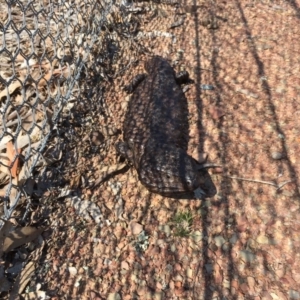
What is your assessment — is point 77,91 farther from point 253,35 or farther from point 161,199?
point 253,35

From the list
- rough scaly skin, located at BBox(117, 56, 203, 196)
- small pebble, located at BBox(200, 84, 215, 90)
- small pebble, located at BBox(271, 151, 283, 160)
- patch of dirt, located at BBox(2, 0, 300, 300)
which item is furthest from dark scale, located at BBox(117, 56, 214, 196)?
small pebble, located at BBox(271, 151, 283, 160)

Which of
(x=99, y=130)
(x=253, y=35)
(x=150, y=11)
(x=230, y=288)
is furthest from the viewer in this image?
(x=150, y=11)

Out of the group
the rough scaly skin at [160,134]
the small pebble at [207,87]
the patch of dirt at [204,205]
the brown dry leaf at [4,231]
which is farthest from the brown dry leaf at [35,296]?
the small pebble at [207,87]

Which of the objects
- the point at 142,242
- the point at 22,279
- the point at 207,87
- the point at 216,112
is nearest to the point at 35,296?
the point at 22,279

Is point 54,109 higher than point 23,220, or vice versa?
point 54,109

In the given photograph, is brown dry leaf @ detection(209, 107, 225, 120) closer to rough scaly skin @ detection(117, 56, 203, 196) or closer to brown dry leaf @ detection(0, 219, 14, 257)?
rough scaly skin @ detection(117, 56, 203, 196)

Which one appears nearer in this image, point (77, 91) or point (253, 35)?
point (77, 91)

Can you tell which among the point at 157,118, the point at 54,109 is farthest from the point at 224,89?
the point at 54,109
